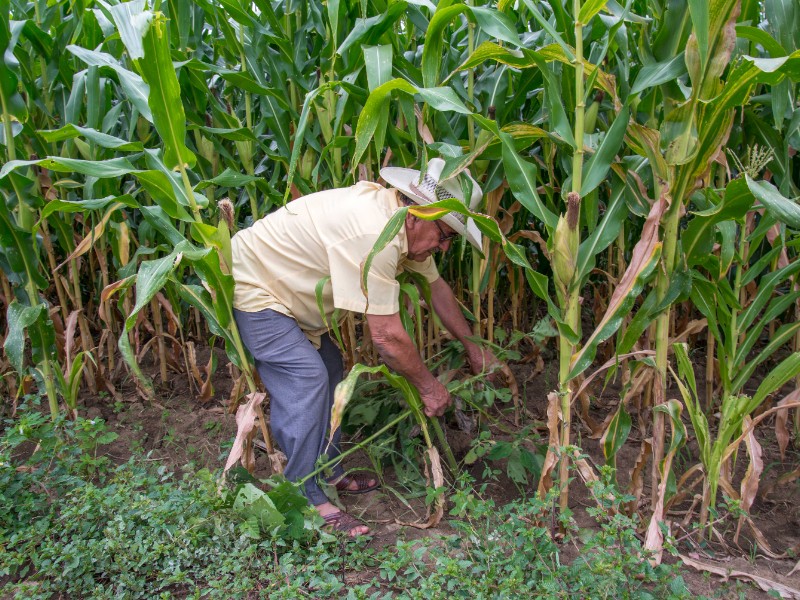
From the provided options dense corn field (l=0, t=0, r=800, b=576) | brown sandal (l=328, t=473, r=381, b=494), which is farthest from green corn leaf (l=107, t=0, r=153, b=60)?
brown sandal (l=328, t=473, r=381, b=494)

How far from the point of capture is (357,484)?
11.2 ft

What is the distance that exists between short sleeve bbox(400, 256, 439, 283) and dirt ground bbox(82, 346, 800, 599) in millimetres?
817

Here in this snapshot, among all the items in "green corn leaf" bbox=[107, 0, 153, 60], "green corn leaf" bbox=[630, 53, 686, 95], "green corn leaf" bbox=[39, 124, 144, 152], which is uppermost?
"green corn leaf" bbox=[107, 0, 153, 60]

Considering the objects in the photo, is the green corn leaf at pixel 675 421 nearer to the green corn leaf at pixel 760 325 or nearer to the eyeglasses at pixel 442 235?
the green corn leaf at pixel 760 325

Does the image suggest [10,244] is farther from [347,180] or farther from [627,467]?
[627,467]

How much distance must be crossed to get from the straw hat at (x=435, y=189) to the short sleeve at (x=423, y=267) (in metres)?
0.36

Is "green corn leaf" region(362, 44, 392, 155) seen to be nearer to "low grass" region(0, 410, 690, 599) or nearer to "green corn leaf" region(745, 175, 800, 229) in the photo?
"green corn leaf" region(745, 175, 800, 229)

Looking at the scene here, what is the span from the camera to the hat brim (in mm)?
2734

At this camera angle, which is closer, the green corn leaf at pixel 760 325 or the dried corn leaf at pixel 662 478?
the dried corn leaf at pixel 662 478

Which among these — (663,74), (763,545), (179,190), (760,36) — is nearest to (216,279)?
(179,190)

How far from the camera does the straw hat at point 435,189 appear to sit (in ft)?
8.91

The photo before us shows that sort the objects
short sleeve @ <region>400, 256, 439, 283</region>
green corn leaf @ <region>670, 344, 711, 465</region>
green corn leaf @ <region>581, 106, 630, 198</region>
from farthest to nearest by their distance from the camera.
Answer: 1. short sleeve @ <region>400, 256, 439, 283</region>
2. green corn leaf @ <region>670, 344, 711, 465</region>
3. green corn leaf @ <region>581, 106, 630, 198</region>

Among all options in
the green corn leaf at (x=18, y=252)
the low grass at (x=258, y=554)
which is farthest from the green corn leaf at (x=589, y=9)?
the green corn leaf at (x=18, y=252)

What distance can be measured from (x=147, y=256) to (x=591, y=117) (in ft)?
9.91
